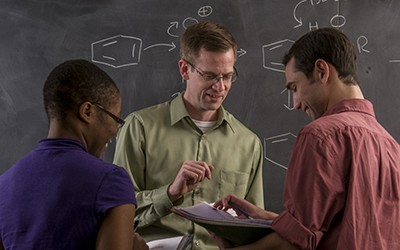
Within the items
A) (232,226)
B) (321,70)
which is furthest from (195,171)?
(321,70)

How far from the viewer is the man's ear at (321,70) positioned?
161 cm

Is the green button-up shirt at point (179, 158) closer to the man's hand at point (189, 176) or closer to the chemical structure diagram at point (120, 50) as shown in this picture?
the man's hand at point (189, 176)

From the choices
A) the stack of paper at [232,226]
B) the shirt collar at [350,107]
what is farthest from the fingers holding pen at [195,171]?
the shirt collar at [350,107]

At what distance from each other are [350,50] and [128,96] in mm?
1551

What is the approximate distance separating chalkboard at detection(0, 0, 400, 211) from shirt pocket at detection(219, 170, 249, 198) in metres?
0.55

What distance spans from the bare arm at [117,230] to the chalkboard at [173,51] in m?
1.64

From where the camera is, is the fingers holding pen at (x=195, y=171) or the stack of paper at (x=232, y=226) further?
the fingers holding pen at (x=195, y=171)

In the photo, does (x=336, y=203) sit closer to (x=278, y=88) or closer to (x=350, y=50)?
(x=350, y=50)

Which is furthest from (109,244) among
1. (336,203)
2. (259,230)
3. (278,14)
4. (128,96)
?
(278,14)

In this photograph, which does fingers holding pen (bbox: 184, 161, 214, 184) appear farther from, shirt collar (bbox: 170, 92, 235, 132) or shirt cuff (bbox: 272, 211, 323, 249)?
shirt cuff (bbox: 272, 211, 323, 249)

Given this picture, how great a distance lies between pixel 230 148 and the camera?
2.45m

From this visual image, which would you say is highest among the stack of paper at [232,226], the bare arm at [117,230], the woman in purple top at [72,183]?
the woman in purple top at [72,183]

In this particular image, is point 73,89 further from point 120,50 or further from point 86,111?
point 120,50

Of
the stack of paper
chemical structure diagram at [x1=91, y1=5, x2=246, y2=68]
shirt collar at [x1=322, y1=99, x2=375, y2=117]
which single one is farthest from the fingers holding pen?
chemical structure diagram at [x1=91, y1=5, x2=246, y2=68]
